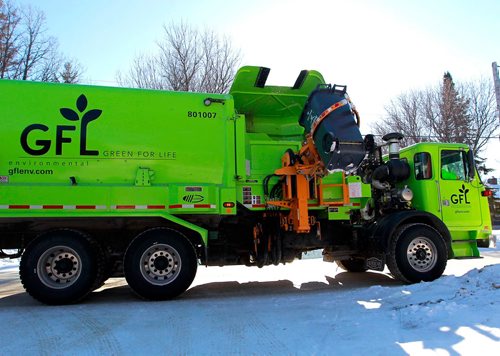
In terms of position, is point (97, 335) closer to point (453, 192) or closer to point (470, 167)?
point (453, 192)

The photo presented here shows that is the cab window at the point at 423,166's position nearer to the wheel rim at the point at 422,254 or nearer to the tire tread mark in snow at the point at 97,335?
the wheel rim at the point at 422,254

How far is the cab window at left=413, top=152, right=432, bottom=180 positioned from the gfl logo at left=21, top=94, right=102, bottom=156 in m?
5.68

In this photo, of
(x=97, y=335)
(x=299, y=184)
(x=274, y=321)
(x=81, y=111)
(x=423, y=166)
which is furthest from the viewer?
(x=423, y=166)

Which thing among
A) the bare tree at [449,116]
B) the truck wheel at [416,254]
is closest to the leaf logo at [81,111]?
the truck wheel at [416,254]

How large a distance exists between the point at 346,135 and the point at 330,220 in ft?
6.23

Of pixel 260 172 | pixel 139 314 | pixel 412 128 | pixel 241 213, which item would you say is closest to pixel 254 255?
pixel 241 213

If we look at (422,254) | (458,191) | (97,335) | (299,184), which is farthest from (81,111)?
(458,191)

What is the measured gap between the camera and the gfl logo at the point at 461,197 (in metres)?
7.64

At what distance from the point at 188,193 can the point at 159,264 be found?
1149 mm

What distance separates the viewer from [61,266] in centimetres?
594

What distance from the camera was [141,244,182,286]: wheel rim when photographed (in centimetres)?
612

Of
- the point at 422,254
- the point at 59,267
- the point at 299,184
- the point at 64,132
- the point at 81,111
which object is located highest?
the point at 81,111

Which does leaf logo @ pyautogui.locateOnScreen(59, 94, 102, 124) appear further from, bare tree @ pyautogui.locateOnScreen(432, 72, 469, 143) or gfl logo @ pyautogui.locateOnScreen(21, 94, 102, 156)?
bare tree @ pyautogui.locateOnScreen(432, 72, 469, 143)

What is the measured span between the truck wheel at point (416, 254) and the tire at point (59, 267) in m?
4.82
